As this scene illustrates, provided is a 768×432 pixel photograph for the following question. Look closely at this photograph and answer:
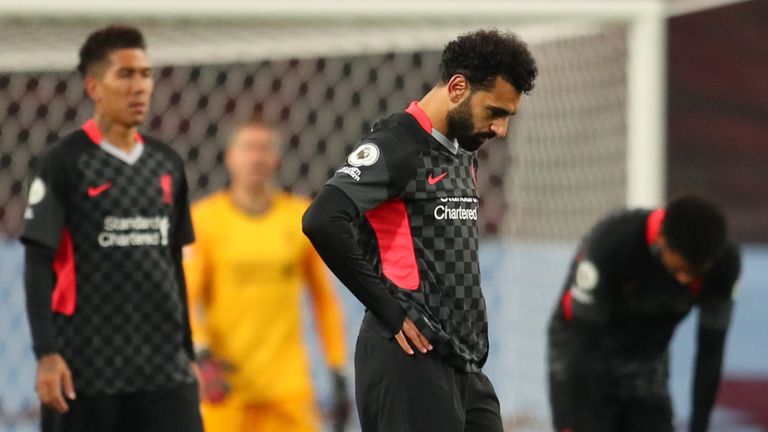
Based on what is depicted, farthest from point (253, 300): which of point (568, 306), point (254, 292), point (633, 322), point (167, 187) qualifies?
Result: point (633, 322)

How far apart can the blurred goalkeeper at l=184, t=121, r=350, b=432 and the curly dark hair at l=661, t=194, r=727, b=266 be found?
1.99 meters

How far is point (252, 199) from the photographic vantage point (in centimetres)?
637

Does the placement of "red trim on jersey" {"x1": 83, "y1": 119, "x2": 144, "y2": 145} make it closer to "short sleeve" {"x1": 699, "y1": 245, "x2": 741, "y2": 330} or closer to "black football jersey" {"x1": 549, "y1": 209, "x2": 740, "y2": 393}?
"black football jersey" {"x1": 549, "y1": 209, "x2": 740, "y2": 393}

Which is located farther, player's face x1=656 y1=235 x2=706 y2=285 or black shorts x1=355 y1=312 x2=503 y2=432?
player's face x1=656 y1=235 x2=706 y2=285

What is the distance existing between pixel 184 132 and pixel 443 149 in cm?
533

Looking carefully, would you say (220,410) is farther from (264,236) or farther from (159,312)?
(159,312)

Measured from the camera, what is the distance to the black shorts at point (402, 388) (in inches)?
146

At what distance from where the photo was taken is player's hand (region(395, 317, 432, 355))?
3.66m

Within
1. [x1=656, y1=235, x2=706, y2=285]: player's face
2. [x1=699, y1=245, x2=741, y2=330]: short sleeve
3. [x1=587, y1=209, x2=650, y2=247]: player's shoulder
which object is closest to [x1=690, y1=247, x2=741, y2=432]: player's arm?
[x1=699, y1=245, x2=741, y2=330]: short sleeve

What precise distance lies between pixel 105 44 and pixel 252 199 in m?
1.68

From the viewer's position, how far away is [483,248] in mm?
9836

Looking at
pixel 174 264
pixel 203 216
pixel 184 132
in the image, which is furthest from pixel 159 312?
pixel 184 132

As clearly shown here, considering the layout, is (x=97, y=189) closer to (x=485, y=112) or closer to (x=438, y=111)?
(x=438, y=111)

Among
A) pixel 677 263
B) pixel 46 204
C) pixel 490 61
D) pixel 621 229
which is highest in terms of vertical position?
pixel 490 61
